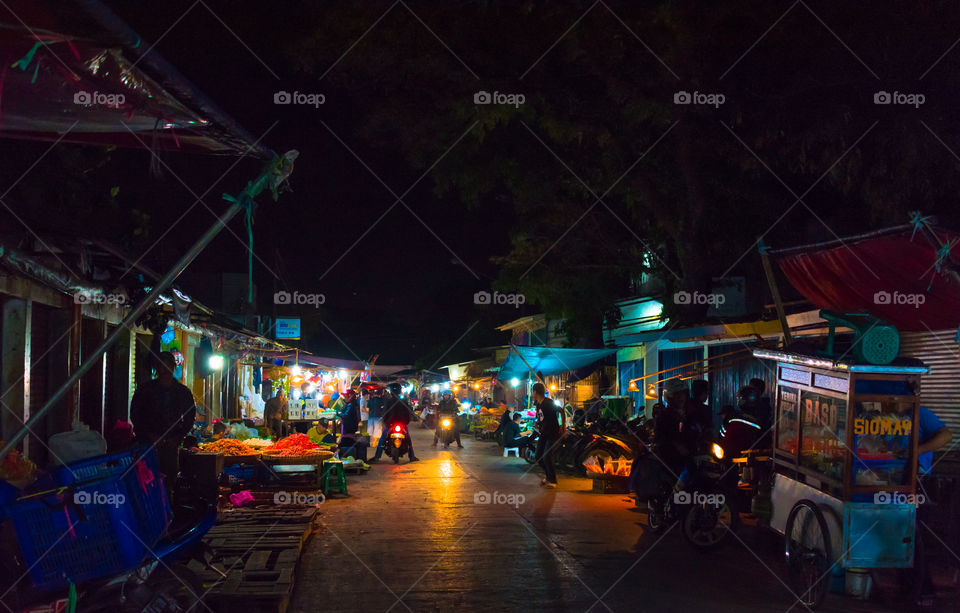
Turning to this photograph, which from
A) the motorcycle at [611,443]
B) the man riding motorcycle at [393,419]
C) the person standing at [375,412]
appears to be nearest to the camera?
the motorcycle at [611,443]

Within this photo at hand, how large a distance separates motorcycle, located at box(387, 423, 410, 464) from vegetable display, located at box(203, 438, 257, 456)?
686 centimetres

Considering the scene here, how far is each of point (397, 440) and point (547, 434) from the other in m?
5.11

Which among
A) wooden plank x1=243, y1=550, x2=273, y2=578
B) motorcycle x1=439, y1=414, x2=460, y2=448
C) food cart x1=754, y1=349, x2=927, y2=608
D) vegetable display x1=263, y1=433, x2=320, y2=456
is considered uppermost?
food cart x1=754, y1=349, x2=927, y2=608

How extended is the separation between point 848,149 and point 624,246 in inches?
350

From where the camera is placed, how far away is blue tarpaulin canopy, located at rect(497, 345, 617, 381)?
21156mm

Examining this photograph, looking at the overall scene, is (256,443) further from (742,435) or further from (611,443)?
(742,435)

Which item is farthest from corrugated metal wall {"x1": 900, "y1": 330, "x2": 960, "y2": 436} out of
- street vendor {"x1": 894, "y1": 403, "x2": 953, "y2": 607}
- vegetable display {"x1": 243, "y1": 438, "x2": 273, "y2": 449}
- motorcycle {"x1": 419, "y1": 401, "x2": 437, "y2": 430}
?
motorcycle {"x1": 419, "y1": 401, "x2": 437, "y2": 430}

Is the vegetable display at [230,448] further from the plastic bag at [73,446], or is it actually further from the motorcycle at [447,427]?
the motorcycle at [447,427]

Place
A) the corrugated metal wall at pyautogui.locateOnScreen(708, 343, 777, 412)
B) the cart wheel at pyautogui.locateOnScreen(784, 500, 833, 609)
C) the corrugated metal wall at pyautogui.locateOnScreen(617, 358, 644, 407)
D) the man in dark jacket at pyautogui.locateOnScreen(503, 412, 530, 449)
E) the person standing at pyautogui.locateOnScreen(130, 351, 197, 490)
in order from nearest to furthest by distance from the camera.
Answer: the cart wheel at pyautogui.locateOnScreen(784, 500, 833, 609) < the person standing at pyautogui.locateOnScreen(130, 351, 197, 490) < the corrugated metal wall at pyautogui.locateOnScreen(708, 343, 777, 412) < the man in dark jacket at pyautogui.locateOnScreen(503, 412, 530, 449) < the corrugated metal wall at pyautogui.locateOnScreen(617, 358, 644, 407)

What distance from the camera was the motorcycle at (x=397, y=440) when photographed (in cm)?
1973

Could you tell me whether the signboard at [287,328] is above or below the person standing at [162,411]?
above

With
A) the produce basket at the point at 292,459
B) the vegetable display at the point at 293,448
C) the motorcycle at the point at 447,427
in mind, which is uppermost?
the vegetable display at the point at 293,448

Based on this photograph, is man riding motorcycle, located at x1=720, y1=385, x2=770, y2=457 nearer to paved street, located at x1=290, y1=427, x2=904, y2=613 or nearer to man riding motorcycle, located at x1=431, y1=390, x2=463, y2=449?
paved street, located at x1=290, y1=427, x2=904, y2=613

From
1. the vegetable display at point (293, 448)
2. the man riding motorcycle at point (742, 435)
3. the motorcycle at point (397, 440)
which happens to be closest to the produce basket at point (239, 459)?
the vegetable display at point (293, 448)
